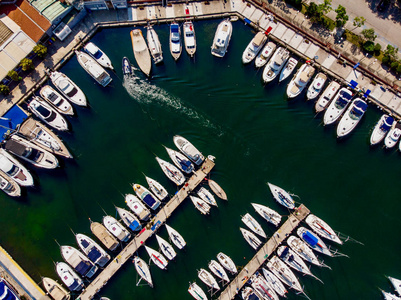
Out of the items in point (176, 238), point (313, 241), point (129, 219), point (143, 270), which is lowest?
point (143, 270)

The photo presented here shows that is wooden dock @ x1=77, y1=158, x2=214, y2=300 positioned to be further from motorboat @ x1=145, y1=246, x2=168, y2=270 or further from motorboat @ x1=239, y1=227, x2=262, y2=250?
motorboat @ x1=239, y1=227, x2=262, y2=250

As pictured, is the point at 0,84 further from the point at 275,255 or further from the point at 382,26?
the point at 382,26

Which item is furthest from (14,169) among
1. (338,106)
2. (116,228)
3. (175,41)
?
(338,106)

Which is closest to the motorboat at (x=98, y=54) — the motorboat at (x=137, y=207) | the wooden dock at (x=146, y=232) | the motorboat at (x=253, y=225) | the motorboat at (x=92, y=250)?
the motorboat at (x=137, y=207)

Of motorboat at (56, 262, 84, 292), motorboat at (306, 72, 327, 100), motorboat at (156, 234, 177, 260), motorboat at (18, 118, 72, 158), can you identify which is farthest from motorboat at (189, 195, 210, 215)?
motorboat at (306, 72, 327, 100)

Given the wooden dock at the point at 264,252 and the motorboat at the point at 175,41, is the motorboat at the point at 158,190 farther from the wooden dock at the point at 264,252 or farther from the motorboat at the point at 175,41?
the motorboat at the point at 175,41

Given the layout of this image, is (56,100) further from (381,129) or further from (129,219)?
(381,129)
